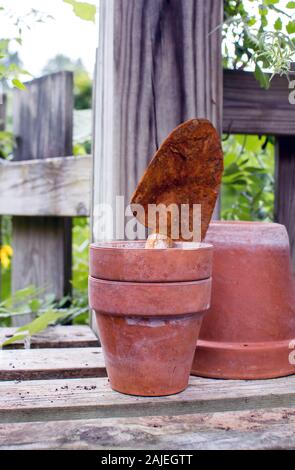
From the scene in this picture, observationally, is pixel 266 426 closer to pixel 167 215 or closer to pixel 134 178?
pixel 167 215

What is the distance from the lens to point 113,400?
41.4 inches

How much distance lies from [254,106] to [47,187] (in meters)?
0.95

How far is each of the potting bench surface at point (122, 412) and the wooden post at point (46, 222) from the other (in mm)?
1138

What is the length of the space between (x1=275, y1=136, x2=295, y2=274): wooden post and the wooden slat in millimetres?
119

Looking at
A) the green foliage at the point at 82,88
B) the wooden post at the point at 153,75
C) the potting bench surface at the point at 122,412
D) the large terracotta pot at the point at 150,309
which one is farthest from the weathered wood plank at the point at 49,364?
the green foliage at the point at 82,88

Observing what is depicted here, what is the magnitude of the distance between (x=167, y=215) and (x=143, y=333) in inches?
9.5

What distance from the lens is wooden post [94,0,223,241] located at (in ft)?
4.87

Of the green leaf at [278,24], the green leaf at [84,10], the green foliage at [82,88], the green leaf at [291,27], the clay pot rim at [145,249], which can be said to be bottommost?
the clay pot rim at [145,249]

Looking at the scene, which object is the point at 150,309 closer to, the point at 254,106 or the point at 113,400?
the point at 113,400


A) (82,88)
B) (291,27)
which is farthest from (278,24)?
(82,88)

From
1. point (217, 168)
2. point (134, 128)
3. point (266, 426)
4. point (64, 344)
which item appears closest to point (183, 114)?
point (134, 128)

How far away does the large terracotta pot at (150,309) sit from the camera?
3.45 feet

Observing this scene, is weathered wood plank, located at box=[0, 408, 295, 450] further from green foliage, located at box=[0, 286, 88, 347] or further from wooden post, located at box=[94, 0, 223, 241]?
wooden post, located at box=[94, 0, 223, 241]

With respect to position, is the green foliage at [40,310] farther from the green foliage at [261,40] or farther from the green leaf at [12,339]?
the green foliage at [261,40]
